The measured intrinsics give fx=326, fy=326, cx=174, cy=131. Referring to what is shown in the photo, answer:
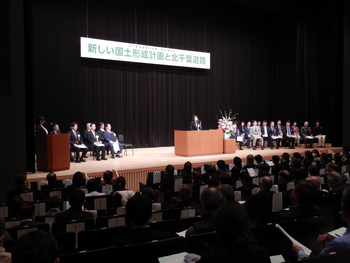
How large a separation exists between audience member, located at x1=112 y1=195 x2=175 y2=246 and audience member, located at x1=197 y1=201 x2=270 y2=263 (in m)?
0.63

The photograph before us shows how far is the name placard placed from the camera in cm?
1043

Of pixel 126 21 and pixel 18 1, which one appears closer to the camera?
pixel 18 1

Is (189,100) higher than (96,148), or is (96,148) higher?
(189,100)

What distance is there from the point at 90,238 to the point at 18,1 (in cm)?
545

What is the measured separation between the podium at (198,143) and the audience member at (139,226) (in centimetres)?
695

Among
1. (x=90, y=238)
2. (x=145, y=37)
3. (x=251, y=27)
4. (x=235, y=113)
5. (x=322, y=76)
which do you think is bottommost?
(x=90, y=238)

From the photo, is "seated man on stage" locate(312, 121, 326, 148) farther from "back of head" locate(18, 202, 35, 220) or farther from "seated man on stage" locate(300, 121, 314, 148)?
"back of head" locate(18, 202, 35, 220)

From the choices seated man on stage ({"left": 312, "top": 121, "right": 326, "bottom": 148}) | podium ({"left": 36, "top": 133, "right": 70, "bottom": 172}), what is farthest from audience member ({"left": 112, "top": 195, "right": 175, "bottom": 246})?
seated man on stage ({"left": 312, "top": 121, "right": 326, "bottom": 148})

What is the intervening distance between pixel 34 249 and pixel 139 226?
87 centimetres

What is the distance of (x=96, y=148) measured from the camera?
29.1ft

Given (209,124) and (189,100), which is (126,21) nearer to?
(189,100)

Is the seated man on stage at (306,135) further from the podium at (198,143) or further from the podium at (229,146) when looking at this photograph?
the podium at (198,143)

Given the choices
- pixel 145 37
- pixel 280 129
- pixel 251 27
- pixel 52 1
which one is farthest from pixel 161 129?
pixel 251 27

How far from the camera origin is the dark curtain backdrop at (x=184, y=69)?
10070 millimetres
